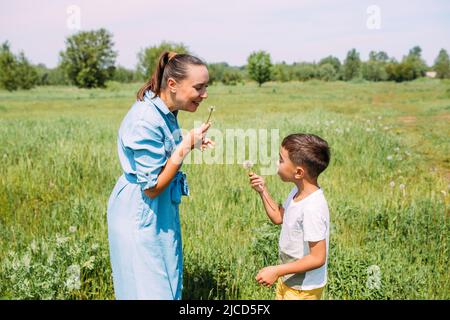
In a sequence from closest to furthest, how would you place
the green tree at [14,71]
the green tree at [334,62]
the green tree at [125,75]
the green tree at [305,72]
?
the green tree at [14,71], the green tree at [125,75], the green tree at [305,72], the green tree at [334,62]

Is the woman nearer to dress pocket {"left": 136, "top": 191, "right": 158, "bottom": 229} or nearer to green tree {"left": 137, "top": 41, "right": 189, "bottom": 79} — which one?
dress pocket {"left": 136, "top": 191, "right": 158, "bottom": 229}

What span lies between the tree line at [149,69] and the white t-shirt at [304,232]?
107 feet

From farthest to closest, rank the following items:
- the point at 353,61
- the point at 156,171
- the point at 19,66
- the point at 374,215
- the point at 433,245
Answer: the point at 353,61
the point at 19,66
the point at 374,215
the point at 433,245
the point at 156,171

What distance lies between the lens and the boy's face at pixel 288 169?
7.16 feet

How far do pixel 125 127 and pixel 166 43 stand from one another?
7555 centimetres

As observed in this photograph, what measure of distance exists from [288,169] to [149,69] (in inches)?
2671

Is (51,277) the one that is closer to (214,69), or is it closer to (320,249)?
(320,249)

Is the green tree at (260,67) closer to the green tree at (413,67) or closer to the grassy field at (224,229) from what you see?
the green tree at (413,67)

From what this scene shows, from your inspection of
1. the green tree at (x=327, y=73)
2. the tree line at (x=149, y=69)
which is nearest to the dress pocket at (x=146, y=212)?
the tree line at (x=149, y=69)

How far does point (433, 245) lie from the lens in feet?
11.9

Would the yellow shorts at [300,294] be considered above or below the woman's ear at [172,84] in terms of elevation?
below

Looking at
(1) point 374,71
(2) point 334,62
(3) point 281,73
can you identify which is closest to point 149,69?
(3) point 281,73

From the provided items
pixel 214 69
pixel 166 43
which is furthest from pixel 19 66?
pixel 214 69
